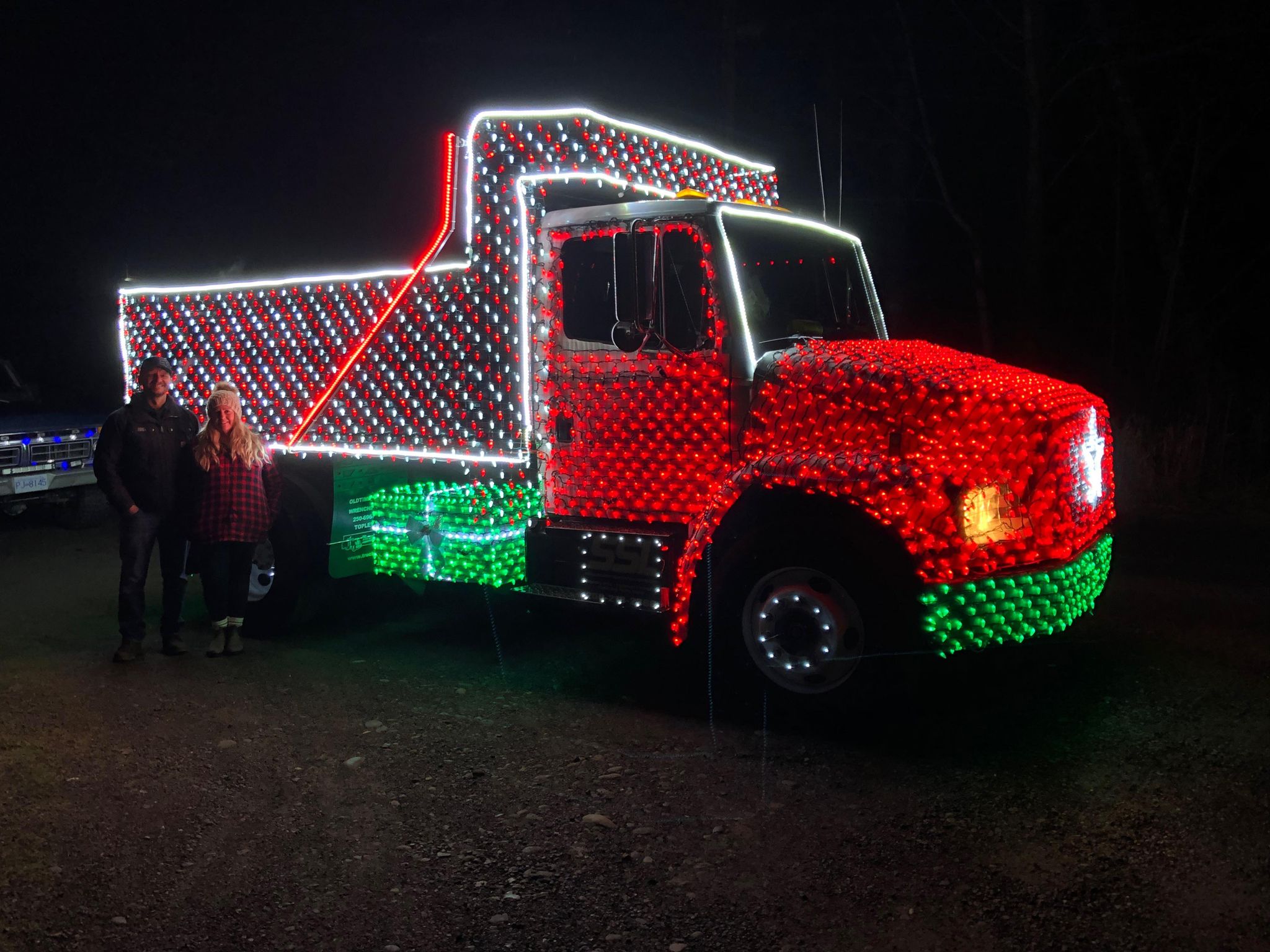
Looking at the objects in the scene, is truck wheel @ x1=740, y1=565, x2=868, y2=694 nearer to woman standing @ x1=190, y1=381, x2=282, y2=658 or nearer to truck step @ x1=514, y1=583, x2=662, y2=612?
truck step @ x1=514, y1=583, x2=662, y2=612

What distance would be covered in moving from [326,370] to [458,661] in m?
2.07

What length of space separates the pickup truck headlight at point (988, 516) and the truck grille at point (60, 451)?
32.6ft

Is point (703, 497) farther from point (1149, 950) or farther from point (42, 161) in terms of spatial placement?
point (42, 161)

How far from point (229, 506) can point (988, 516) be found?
14.6 ft

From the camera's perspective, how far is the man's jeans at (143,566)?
6.60 m

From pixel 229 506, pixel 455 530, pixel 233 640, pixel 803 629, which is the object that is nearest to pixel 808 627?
pixel 803 629


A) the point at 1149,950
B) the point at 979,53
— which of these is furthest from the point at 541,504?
the point at 979,53

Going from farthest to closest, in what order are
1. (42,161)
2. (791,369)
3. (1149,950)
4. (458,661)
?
(42,161) < (458,661) < (791,369) < (1149,950)

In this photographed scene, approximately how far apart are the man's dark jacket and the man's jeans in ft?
0.36

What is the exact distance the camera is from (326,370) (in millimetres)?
6914

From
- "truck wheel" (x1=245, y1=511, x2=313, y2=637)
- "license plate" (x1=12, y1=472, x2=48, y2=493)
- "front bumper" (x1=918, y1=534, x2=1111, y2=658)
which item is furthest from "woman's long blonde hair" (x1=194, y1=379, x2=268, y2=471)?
"license plate" (x1=12, y1=472, x2=48, y2=493)

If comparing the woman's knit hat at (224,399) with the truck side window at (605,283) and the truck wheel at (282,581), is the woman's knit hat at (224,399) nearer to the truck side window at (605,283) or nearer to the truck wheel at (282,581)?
the truck wheel at (282,581)

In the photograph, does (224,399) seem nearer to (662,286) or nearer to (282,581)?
(282,581)

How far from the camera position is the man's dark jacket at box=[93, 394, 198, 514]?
647 centimetres
